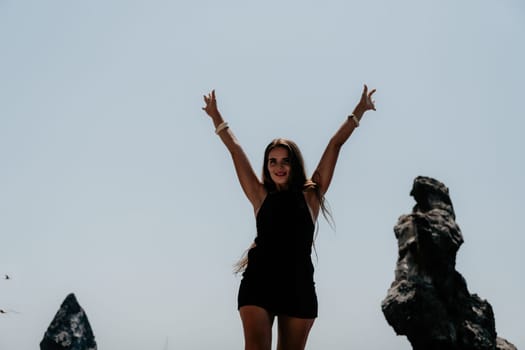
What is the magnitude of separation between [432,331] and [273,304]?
70.8ft

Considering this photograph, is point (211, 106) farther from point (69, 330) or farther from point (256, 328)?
point (69, 330)

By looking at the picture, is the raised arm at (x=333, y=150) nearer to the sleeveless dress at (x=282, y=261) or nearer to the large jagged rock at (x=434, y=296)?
the sleeveless dress at (x=282, y=261)

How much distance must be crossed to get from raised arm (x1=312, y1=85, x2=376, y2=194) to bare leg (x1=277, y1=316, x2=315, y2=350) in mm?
1049

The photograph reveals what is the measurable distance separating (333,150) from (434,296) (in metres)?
21.3

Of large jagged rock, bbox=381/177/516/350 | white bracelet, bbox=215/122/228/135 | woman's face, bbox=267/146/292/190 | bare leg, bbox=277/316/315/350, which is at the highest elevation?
large jagged rock, bbox=381/177/516/350

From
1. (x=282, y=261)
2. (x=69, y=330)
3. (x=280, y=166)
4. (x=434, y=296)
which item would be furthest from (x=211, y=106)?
(x=69, y=330)

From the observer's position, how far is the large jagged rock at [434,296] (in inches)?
915

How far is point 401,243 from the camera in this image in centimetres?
2491

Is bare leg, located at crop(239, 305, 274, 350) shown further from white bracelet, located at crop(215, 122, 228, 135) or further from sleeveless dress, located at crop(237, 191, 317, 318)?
white bracelet, located at crop(215, 122, 228, 135)

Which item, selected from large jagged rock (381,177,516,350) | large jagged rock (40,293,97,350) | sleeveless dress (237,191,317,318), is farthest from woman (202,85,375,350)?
large jagged rock (40,293,97,350)

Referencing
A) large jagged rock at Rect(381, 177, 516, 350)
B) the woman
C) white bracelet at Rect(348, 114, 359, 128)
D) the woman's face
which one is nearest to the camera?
the woman

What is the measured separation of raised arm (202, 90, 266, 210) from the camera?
14.3ft

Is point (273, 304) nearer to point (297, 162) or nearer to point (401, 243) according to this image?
point (297, 162)

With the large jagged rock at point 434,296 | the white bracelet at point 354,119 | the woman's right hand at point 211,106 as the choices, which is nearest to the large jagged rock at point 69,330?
the large jagged rock at point 434,296
